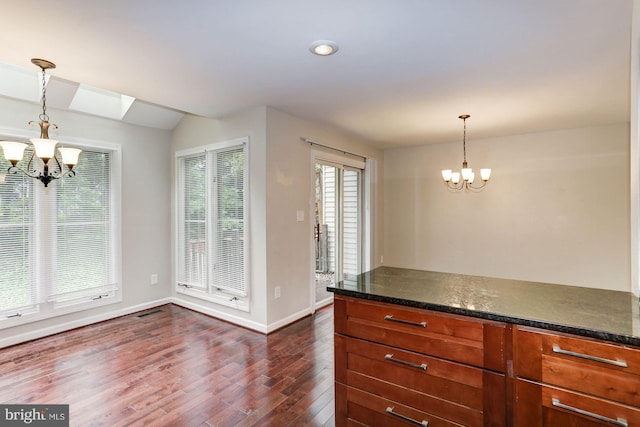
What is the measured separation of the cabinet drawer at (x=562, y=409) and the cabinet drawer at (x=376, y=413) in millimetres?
317

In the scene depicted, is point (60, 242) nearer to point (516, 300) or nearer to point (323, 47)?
point (323, 47)

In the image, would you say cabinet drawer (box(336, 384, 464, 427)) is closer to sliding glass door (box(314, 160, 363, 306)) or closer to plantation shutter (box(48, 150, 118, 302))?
sliding glass door (box(314, 160, 363, 306))

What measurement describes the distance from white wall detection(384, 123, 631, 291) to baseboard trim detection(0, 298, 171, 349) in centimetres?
401

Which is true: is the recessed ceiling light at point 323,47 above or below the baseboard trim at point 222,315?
above

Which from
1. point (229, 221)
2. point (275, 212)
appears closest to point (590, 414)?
point (275, 212)

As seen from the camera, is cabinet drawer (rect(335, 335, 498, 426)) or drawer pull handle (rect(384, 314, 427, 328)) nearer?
cabinet drawer (rect(335, 335, 498, 426))

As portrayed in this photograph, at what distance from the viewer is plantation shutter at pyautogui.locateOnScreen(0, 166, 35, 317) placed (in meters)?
3.18

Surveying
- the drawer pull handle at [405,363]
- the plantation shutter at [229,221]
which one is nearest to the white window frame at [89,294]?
the plantation shutter at [229,221]

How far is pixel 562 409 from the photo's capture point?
129 cm

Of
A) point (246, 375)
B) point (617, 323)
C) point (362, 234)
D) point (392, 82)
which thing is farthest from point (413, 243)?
point (617, 323)

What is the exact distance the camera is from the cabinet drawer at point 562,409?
1194 mm

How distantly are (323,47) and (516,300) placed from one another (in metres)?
1.92


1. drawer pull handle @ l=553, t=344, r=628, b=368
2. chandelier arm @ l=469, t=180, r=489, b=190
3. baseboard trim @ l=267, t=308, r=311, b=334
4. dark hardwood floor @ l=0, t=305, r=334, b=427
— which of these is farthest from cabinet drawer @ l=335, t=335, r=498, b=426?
chandelier arm @ l=469, t=180, r=489, b=190

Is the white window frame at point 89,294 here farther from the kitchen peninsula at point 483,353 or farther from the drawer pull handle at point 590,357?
the drawer pull handle at point 590,357
